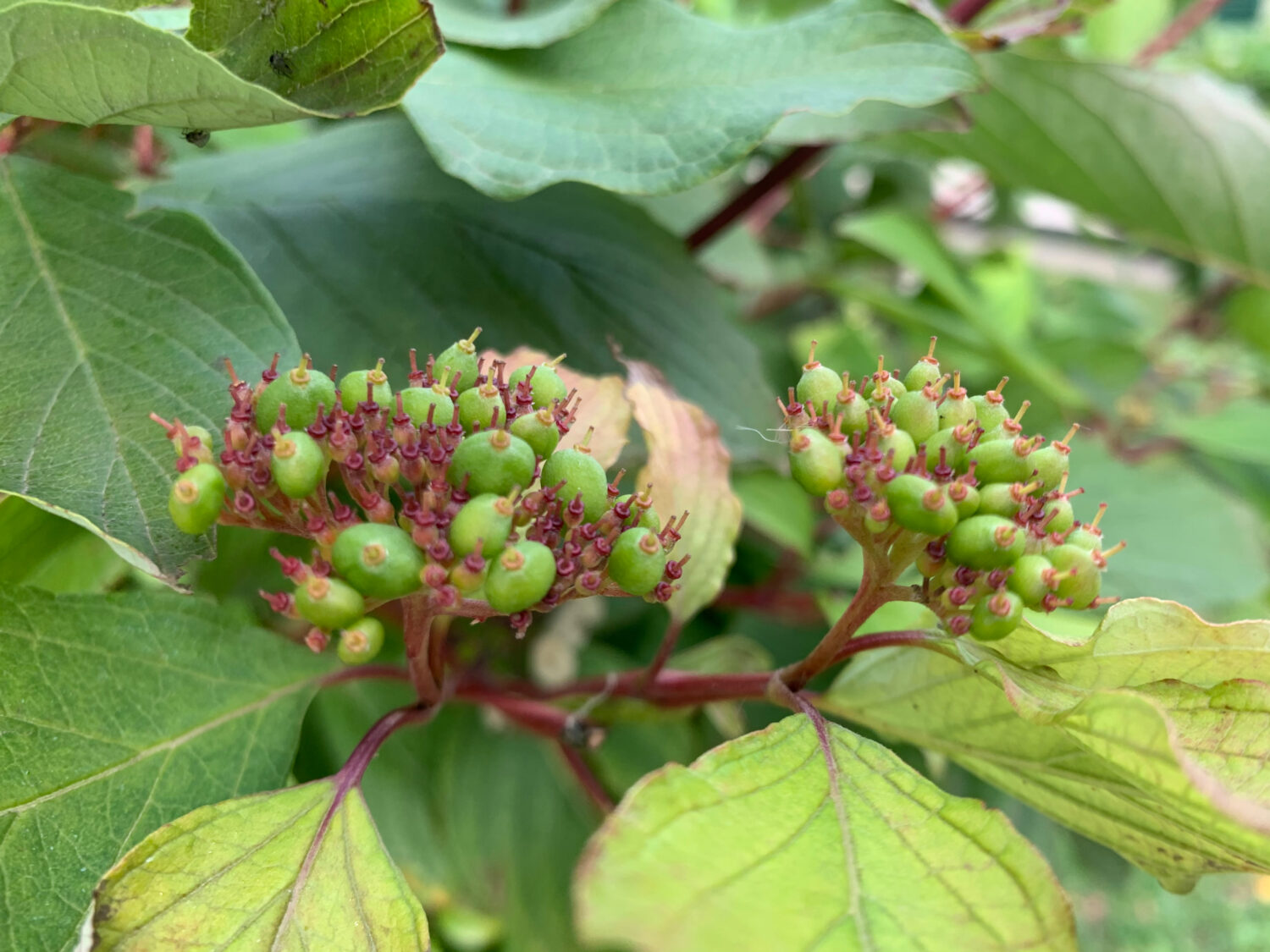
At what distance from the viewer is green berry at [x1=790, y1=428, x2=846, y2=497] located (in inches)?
16.1

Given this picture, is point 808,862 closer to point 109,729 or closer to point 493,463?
point 493,463

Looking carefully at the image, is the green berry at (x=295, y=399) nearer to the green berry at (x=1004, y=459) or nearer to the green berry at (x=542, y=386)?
the green berry at (x=542, y=386)

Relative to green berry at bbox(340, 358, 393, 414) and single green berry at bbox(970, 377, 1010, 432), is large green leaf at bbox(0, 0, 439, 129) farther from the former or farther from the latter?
single green berry at bbox(970, 377, 1010, 432)

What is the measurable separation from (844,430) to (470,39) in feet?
1.27

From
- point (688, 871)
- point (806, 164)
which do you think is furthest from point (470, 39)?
point (688, 871)

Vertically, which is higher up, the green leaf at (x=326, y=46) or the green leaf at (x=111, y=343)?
the green leaf at (x=326, y=46)

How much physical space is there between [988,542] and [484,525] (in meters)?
0.21

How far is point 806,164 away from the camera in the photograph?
36.6 inches

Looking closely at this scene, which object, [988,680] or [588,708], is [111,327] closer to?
[588,708]

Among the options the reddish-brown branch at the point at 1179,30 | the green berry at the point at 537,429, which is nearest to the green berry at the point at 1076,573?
the green berry at the point at 537,429

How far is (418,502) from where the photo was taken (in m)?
0.40

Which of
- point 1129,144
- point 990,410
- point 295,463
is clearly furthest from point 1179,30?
point 295,463

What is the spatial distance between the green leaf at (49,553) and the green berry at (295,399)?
0.47ft

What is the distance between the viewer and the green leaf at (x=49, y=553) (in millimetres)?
466
